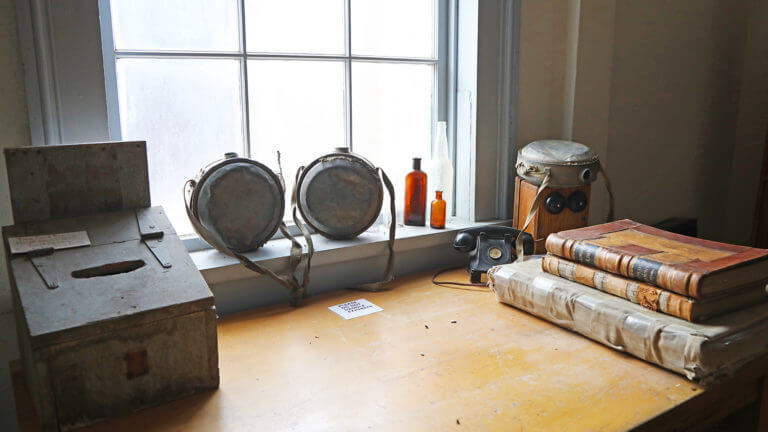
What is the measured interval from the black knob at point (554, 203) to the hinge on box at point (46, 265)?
53.8 inches

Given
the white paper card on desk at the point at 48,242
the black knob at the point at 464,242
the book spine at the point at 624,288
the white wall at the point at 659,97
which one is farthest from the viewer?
the white wall at the point at 659,97

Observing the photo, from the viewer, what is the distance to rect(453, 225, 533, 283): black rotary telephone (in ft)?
6.05

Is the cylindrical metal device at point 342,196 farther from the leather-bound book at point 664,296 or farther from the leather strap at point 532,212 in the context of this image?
the leather-bound book at point 664,296

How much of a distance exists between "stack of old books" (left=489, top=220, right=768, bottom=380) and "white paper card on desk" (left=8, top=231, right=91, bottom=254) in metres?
1.04

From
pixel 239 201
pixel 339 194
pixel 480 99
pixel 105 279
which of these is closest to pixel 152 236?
pixel 105 279

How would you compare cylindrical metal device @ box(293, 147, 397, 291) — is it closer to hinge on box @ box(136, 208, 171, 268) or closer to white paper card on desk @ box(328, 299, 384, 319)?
white paper card on desk @ box(328, 299, 384, 319)

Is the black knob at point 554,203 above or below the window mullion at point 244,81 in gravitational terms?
below

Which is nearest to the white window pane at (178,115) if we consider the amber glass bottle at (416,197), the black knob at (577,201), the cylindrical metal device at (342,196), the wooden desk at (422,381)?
the cylindrical metal device at (342,196)

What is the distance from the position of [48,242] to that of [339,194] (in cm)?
80

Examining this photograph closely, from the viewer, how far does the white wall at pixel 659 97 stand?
82.5 inches

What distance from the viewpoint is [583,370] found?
4.15ft

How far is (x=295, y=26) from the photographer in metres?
1.81

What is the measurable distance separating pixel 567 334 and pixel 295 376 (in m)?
0.67

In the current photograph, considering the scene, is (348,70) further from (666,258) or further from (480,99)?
(666,258)
